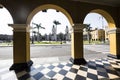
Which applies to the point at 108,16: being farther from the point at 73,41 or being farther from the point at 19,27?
the point at 19,27

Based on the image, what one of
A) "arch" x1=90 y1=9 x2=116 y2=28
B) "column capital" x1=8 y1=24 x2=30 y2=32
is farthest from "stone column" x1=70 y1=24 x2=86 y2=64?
"column capital" x1=8 y1=24 x2=30 y2=32

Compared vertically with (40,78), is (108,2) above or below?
above

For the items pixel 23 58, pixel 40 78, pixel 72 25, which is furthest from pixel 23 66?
pixel 72 25

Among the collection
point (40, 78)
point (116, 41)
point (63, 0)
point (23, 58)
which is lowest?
point (40, 78)

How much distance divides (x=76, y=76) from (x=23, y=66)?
2.95 m

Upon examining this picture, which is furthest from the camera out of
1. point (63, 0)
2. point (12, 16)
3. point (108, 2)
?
point (108, 2)

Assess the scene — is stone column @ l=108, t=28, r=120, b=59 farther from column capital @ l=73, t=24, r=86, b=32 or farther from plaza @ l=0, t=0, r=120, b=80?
column capital @ l=73, t=24, r=86, b=32

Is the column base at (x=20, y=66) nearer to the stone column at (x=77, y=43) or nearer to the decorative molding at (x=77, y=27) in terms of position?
the stone column at (x=77, y=43)

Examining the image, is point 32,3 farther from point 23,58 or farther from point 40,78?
point 40,78

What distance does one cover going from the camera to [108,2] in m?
Result: 7.34

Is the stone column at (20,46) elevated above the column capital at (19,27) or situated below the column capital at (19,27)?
below

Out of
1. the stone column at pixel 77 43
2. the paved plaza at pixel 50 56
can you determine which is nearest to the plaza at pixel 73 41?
the stone column at pixel 77 43

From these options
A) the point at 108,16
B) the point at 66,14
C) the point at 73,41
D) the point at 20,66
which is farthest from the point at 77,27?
the point at 20,66

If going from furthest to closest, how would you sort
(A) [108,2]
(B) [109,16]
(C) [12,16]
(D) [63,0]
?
(B) [109,16], (A) [108,2], (D) [63,0], (C) [12,16]
